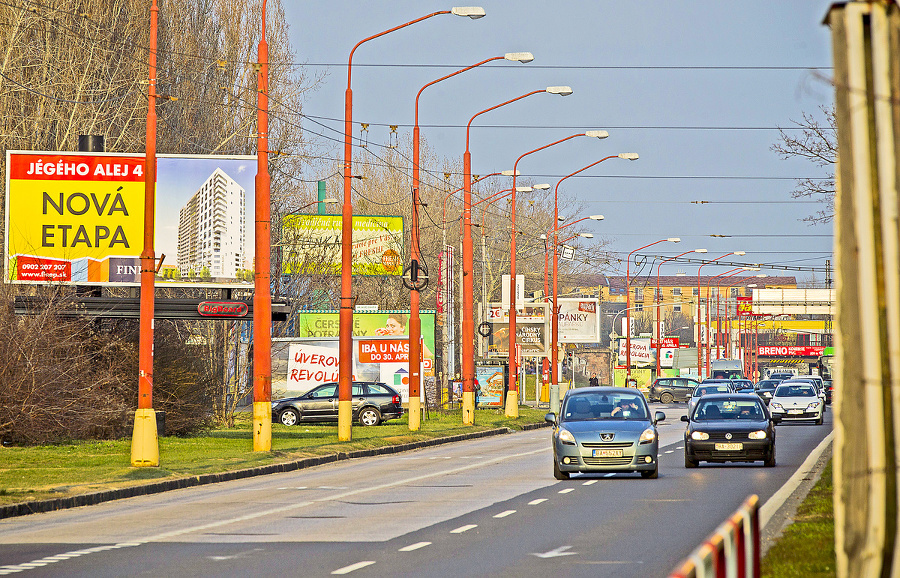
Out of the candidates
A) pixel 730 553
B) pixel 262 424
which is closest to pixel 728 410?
pixel 262 424

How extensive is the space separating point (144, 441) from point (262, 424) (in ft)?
13.9

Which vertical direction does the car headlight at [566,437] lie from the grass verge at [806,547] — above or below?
above

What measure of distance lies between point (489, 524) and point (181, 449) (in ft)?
54.1

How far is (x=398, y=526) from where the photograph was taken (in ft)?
47.8

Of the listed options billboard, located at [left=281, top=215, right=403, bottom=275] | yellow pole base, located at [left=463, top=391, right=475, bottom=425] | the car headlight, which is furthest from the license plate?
billboard, located at [left=281, top=215, right=403, bottom=275]

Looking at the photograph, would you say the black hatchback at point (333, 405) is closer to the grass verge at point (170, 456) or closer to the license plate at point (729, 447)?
the grass verge at point (170, 456)

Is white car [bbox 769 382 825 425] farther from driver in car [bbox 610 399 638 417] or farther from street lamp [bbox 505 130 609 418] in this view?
driver in car [bbox 610 399 638 417]

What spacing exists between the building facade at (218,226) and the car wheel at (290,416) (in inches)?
428

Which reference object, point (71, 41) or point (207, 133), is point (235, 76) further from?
point (71, 41)

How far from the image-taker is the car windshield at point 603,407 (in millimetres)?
22359

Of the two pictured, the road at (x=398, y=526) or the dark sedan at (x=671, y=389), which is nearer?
the road at (x=398, y=526)

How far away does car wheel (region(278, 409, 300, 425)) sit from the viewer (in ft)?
145

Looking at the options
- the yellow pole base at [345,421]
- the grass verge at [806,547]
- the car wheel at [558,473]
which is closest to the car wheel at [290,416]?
the yellow pole base at [345,421]

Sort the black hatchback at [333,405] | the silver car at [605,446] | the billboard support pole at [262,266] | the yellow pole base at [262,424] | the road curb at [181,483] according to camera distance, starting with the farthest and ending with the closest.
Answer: the black hatchback at [333,405] → the yellow pole base at [262,424] → the billboard support pole at [262,266] → the silver car at [605,446] → the road curb at [181,483]
